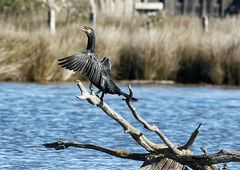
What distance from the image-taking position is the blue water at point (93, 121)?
13148mm

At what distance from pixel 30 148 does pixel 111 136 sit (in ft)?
5.72

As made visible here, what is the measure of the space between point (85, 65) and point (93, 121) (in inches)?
258

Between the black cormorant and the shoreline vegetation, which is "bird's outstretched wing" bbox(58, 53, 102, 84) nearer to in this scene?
the black cormorant

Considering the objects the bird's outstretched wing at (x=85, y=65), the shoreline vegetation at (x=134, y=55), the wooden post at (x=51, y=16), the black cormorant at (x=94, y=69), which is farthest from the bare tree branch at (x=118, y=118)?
the wooden post at (x=51, y=16)

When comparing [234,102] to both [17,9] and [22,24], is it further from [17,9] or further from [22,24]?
[17,9]

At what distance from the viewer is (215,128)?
1662 cm

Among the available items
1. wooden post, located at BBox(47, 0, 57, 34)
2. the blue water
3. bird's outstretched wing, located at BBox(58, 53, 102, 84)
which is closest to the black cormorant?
bird's outstretched wing, located at BBox(58, 53, 102, 84)

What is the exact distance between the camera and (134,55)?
78.2 ft

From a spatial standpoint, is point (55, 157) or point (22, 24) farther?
point (22, 24)

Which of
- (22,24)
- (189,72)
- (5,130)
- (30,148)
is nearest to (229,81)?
(189,72)

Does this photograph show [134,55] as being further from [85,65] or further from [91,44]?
[85,65]

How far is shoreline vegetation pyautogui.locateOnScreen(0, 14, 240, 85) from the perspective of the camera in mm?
22953

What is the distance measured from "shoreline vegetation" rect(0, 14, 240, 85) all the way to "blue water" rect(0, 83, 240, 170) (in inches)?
27.6

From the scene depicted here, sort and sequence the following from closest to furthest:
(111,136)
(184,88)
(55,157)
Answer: (55,157) → (111,136) → (184,88)
